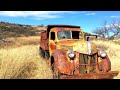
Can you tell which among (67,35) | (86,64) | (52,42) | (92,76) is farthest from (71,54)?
(52,42)

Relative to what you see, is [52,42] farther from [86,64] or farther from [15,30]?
[15,30]

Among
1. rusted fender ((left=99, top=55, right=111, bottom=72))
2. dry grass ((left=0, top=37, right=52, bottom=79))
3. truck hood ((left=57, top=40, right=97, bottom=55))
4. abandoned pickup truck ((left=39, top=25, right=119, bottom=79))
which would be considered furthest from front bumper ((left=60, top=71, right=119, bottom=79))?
dry grass ((left=0, top=37, right=52, bottom=79))

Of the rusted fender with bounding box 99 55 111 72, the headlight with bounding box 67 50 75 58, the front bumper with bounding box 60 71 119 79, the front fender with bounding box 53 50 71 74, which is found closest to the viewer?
the front bumper with bounding box 60 71 119 79

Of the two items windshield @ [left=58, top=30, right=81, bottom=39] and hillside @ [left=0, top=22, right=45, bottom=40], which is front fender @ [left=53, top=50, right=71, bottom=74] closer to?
windshield @ [left=58, top=30, right=81, bottom=39]

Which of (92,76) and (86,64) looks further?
(86,64)

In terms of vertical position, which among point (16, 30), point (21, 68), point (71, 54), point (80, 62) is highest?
point (16, 30)

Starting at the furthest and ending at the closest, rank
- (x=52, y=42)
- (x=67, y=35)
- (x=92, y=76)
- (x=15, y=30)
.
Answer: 1. (x=15, y=30)
2. (x=52, y=42)
3. (x=67, y=35)
4. (x=92, y=76)

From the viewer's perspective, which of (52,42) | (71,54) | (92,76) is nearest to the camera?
(92,76)

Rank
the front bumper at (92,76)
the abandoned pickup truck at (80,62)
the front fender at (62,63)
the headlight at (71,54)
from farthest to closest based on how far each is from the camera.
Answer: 1. the headlight at (71,54)
2. the front fender at (62,63)
3. the abandoned pickup truck at (80,62)
4. the front bumper at (92,76)

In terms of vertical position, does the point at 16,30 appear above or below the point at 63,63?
above

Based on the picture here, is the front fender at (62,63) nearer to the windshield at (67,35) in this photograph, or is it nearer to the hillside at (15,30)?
the windshield at (67,35)

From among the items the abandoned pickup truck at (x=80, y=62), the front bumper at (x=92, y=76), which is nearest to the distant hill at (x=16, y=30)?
the abandoned pickup truck at (x=80, y=62)
